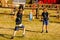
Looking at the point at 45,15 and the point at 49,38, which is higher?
the point at 45,15

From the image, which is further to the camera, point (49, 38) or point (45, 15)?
point (45, 15)

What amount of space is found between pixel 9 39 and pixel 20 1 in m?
23.6

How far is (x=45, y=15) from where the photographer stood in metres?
13.9

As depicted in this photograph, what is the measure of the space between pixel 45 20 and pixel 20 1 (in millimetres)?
22033

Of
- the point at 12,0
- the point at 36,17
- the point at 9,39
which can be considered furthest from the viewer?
the point at 12,0

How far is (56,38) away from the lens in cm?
1284

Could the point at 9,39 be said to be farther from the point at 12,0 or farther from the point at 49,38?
the point at 12,0

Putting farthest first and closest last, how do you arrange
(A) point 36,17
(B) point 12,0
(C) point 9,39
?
(B) point 12,0 → (A) point 36,17 → (C) point 9,39

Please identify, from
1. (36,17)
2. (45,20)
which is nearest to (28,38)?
(45,20)

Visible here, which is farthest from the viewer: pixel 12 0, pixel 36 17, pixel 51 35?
pixel 12 0

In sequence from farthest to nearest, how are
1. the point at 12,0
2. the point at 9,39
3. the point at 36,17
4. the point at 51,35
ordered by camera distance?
1. the point at 12,0
2. the point at 36,17
3. the point at 51,35
4. the point at 9,39

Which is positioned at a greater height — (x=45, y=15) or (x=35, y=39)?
(x=45, y=15)

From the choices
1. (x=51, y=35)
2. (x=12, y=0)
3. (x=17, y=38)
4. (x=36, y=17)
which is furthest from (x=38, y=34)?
(x=12, y=0)

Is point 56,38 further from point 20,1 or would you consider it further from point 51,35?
point 20,1
